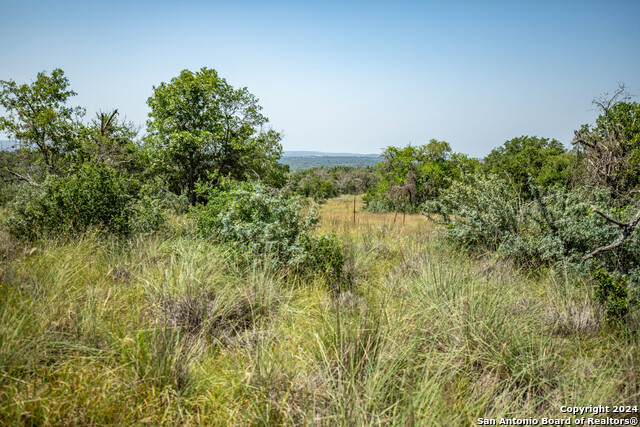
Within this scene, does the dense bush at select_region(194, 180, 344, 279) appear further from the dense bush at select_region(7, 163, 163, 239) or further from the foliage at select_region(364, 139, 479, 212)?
the foliage at select_region(364, 139, 479, 212)

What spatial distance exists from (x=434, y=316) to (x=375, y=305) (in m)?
0.64

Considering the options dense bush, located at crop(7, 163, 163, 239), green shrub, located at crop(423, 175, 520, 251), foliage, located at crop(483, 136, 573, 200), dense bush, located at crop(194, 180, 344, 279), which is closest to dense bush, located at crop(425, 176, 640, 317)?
green shrub, located at crop(423, 175, 520, 251)

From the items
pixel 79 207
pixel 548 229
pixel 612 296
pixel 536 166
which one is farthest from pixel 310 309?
pixel 536 166

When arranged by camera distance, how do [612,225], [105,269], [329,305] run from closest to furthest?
[329,305], [105,269], [612,225]

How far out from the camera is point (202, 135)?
12.2 metres

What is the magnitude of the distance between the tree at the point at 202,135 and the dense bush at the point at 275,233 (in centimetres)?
717

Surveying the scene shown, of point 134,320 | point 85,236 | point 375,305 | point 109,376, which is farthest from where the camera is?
point 85,236

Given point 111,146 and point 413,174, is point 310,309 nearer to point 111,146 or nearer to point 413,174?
point 111,146

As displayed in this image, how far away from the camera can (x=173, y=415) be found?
1.95m

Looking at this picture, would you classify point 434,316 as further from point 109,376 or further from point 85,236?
point 85,236

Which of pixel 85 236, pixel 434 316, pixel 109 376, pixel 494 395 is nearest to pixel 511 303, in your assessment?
pixel 434 316

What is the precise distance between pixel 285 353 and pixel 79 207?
516 centimetres

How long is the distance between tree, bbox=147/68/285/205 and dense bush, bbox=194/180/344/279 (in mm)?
7172

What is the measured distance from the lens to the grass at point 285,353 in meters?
1.88
